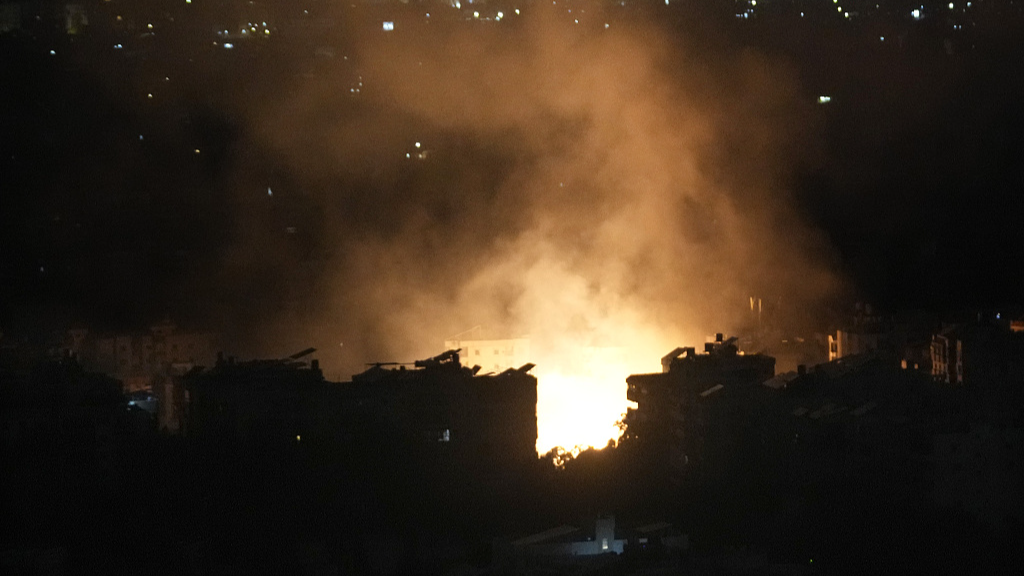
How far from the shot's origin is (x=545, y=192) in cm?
1931

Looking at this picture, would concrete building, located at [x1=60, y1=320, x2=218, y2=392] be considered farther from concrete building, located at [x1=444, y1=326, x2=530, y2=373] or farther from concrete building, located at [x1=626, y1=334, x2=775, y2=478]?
concrete building, located at [x1=626, y1=334, x2=775, y2=478]

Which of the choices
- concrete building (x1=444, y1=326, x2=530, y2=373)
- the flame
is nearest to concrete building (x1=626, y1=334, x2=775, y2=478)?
the flame

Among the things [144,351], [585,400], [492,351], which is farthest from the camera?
[492,351]

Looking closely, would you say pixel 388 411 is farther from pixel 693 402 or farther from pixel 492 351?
pixel 492 351

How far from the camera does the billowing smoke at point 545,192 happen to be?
58.5 ft

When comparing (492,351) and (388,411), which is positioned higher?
(492,351)

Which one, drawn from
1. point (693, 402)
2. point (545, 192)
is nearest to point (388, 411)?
point (693, 402)

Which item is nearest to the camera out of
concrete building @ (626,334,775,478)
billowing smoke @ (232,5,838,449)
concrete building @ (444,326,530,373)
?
concrete building @ (626,334,775,478)

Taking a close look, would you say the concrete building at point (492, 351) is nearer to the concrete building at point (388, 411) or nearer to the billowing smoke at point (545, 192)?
the billowing smoke at point (545, 192)

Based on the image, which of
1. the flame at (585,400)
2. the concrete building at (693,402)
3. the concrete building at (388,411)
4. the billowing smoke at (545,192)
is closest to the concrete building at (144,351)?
the billowing smoke at (545,192)

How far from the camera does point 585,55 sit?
20.0 meters

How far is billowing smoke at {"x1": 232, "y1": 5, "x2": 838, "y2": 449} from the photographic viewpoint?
17.8 m

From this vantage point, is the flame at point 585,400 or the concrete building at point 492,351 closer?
the flame at point 585,400

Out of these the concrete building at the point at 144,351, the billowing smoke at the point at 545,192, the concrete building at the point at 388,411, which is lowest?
A: the concrete building at the point at 388,411
